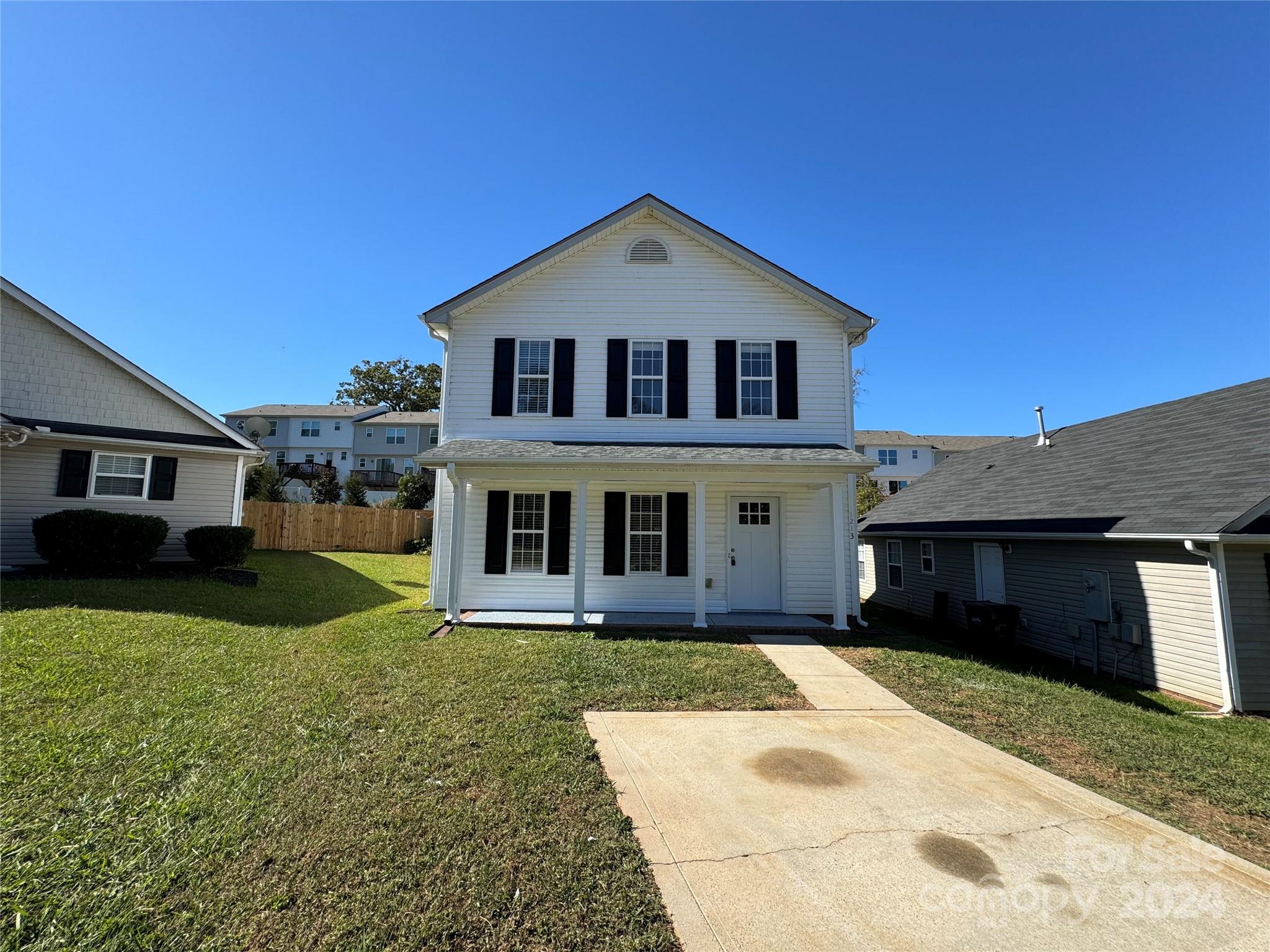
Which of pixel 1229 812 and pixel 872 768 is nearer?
pixel 1229 812

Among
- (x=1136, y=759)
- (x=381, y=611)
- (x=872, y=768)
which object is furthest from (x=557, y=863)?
(x=381, y=611)

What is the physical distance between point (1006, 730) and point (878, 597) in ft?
41.7

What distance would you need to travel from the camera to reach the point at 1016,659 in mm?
10625

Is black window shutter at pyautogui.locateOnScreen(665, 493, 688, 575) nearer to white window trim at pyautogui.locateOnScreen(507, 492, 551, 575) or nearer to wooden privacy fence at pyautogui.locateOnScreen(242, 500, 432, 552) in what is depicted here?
white window trim at pyautogui.locateOnScreen(507, 492, 551, 575)

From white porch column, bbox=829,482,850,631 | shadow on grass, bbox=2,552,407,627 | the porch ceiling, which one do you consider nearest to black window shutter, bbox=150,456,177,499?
shadow on grass, bbox=2,552,407,627

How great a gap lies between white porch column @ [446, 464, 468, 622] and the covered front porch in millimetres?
438

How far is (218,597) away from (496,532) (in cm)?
538

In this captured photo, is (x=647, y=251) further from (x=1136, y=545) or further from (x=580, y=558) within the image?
(x=1136, y=545)

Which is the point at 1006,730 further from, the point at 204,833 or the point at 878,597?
the point at 878,597

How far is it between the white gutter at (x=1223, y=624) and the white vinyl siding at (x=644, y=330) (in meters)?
5.62

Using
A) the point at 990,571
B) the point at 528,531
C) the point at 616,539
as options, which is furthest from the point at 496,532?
the point at 990,571

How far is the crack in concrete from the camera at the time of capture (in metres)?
3.30

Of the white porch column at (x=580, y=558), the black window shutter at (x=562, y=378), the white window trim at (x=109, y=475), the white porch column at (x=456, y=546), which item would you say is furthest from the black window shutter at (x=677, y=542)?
the white window trim at (x=109, y=475)

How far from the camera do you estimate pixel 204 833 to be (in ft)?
10.9
